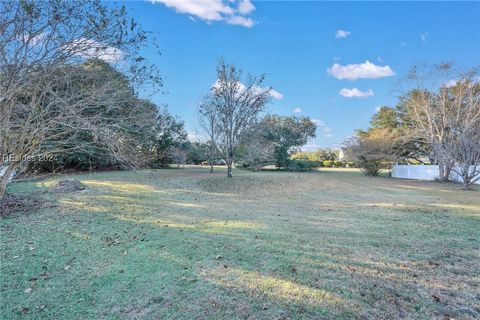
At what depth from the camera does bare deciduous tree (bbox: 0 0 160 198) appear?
3871mm

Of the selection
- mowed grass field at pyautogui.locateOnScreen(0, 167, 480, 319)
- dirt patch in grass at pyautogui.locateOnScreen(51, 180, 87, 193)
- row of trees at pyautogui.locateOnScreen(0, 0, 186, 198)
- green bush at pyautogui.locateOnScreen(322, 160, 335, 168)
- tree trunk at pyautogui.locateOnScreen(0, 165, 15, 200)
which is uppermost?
row of trees at pyautogui.locateOnScreen(0, 0, 186, 198)

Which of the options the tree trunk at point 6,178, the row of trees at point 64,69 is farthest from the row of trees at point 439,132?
the tree trunk at point 6,178

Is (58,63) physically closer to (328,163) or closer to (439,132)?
(439,132)

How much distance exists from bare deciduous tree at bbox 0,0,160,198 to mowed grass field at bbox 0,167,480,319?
64.5 inches

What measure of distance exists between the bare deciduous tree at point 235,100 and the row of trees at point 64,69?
25.5 ft

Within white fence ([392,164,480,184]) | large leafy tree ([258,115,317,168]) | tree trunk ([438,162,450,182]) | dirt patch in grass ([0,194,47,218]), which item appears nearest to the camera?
→ dirt patch in grass ([0,194,47,218])

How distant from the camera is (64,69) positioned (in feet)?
14.7

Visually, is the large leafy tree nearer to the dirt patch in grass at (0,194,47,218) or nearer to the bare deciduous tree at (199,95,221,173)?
the bare deciduous tree at (199,95,221,173)

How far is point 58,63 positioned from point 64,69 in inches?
12.1

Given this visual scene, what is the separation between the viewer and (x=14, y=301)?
2.27 m

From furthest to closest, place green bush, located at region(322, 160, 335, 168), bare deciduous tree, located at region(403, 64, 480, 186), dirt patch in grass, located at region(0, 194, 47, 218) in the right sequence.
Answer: green bush, located at region(322, 160, 335, 168), bare deciduous tree, located at region(403, 64, 480, 186), dirt patch in grass, located at region(0, 194, 47, 218)

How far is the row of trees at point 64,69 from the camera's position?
3895 millimetres

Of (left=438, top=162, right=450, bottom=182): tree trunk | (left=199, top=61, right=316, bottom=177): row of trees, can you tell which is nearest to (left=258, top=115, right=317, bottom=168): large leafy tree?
(left=199, top=61, right=316, bottom=177): row of trees

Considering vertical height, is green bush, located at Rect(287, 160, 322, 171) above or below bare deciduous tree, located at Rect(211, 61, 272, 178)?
below
